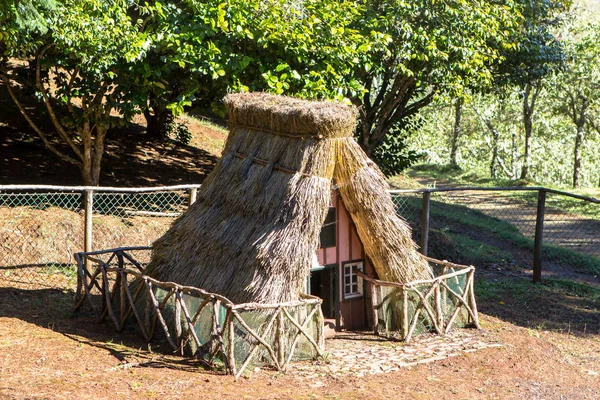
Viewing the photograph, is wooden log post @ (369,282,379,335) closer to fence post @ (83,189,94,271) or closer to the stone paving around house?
the stone paving around house

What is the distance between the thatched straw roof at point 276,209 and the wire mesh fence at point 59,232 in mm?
2079

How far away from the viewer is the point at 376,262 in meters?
10.6

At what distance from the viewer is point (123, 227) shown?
14.0 metres

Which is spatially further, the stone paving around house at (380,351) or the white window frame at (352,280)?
the white window frame at (352,280)

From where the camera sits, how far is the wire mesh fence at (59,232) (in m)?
12.2

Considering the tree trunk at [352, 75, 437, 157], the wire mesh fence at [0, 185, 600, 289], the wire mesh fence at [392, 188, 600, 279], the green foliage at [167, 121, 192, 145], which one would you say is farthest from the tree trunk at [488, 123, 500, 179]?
the green foliage at [167, 121, 192, 145]

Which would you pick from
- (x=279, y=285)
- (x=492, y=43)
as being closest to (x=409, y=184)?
(x=492, y=43)

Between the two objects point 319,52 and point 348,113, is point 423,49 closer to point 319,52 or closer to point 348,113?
point 319,52

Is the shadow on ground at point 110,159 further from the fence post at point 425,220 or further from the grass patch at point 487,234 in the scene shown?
the fence post at point 425,220

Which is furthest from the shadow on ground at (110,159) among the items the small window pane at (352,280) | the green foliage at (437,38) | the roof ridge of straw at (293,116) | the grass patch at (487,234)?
the small window pane at (352,280)

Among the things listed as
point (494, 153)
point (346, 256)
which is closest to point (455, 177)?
point (494, 153)

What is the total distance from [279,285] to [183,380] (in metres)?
1.63

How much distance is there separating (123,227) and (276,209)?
221 inches

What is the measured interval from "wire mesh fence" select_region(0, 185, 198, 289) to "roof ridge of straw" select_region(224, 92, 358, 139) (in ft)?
7.38
